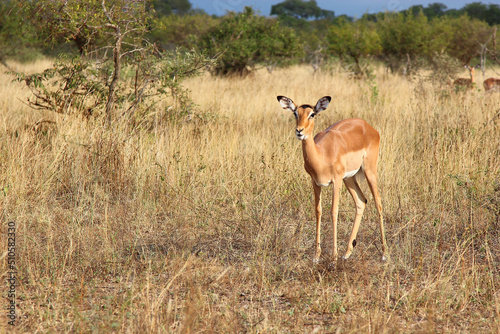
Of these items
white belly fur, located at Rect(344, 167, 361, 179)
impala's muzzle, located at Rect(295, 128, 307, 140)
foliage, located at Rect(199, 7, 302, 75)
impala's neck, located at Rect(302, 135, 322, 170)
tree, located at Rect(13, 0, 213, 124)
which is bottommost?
white belly fur, located at Rect(344, 167, 361, 179)

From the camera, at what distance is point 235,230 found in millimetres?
4395

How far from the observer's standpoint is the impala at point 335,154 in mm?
3488

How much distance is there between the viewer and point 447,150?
6.04 metres

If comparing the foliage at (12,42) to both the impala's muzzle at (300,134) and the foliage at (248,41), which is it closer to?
the foliage at (248,41)

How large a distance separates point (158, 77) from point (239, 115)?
1700mm

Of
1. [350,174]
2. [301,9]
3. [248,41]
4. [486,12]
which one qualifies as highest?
[301,9]

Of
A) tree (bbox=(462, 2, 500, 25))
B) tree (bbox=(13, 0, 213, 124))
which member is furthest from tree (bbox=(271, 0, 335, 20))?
tree (bbox=(13, 0, 213, 124))

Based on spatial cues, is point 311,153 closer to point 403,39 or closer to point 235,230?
point 235,230

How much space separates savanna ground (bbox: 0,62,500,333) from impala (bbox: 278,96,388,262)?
1.24 feet

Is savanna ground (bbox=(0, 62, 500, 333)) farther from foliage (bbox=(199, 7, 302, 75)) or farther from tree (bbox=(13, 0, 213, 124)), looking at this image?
foliage (bbox=(199, 7, 302, 75))

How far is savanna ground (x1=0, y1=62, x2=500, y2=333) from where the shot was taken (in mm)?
3023

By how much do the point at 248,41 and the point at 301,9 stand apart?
66879mm

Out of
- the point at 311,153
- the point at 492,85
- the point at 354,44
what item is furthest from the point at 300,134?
the point at 354,44

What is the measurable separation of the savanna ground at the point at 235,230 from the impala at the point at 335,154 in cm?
38
